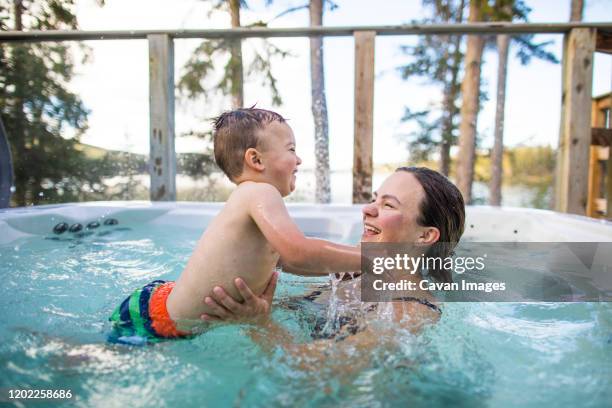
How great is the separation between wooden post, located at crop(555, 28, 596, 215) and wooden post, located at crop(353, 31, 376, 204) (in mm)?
1527

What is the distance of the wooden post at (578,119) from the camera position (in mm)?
3516

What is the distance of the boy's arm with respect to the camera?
1.27m

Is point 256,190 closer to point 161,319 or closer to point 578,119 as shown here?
point 161,319

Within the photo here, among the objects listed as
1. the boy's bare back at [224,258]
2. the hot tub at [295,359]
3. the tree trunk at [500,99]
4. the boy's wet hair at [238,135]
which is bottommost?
the hot tub at [295,359]

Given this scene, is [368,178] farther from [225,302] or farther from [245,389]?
[245,389]

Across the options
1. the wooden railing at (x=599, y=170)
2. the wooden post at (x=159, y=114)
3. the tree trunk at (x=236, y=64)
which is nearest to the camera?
the wooden post at (x=159, y=114)

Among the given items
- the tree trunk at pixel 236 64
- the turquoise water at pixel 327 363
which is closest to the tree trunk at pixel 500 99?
the tree trunk at pixel 236 64

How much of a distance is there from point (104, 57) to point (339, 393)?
23.3ft

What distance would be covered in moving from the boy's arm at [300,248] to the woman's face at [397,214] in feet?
0.79

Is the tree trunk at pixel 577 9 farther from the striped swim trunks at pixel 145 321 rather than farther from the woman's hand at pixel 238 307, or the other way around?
the striped swim trunks at pixel 145 321

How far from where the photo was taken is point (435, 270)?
171 centimetres

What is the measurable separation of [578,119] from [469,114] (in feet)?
17.3

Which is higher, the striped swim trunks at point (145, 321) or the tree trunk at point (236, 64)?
the tree trunk at point (236, 64)

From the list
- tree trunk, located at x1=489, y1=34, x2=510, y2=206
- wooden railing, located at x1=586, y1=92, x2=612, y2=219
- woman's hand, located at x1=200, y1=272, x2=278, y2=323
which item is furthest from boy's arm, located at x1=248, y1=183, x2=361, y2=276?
tree trunk, located at x1=489, y1=34, x2=510, y2=206
